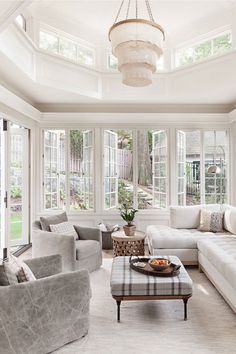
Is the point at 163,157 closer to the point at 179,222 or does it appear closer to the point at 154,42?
the point at 179,222

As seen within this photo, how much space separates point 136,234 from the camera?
15.5 ft

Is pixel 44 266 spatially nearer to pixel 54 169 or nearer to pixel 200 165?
pixel 54 169

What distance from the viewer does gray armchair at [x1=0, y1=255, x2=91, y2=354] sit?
6.57 ft

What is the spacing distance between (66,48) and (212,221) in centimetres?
398

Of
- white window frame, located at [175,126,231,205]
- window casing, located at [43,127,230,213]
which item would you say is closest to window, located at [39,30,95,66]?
window casing, located at [43,127,230,213]

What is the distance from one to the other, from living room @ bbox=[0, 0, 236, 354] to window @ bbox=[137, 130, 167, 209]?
0.9 inches

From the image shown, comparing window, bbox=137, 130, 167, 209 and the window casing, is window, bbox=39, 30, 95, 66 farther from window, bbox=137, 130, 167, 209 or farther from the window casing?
window, bbox=137, 130, 167, 209

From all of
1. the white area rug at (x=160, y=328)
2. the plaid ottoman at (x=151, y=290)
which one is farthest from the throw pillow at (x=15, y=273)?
the plaid ottoman at (x=151, y=290)

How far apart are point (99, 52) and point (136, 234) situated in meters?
3.48

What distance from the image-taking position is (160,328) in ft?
8.58

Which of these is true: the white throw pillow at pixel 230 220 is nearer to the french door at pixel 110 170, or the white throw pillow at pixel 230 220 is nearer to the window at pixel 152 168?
the window at pixel 152 168

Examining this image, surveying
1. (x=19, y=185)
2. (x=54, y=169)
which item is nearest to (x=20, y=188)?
(x=19, y=185)

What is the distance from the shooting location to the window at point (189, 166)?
618cm

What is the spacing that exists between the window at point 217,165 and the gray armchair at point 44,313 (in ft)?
14.5
